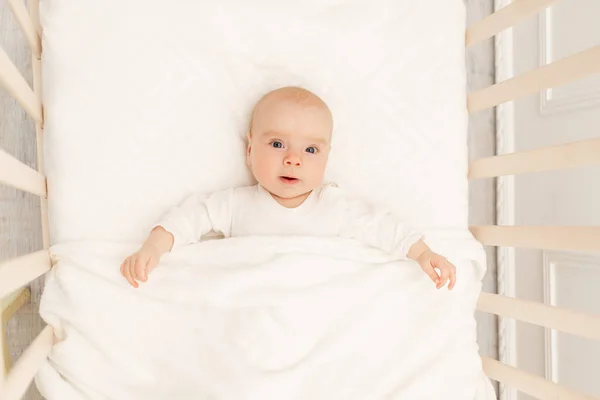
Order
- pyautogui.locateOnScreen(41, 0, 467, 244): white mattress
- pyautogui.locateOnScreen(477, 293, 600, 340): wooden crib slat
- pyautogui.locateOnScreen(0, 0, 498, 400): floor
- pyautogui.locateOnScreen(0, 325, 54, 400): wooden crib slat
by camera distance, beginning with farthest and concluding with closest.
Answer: pyautogui.locateOnScreen(0, 0, 498, 400): floor → pyautogui.locateOnScreen(41, 0, 467, 244): white mattress → pyautogui.locateOnScreen(477, 293, 600, 340): wooden crib slat → pyautogui.locateOnScreen(0, 325, 54, 400): wooden crib slat

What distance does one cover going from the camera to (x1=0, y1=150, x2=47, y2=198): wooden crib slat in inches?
28.5

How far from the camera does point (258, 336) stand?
87 centimetres

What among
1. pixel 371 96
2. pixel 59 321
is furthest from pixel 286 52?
pixel 59 321

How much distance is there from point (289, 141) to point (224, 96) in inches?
5.6

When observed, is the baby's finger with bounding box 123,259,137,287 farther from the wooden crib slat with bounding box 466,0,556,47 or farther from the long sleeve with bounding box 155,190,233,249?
the wooden crib slat with bounding box 466,0,556,47

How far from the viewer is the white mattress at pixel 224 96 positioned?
0.97 metres

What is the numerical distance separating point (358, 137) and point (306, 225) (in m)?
0.19

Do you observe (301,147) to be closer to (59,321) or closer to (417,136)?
(417,136)

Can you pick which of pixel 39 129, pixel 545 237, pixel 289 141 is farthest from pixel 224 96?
pixel 545 237

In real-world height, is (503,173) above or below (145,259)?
above

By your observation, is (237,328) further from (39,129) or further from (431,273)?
(39,129)

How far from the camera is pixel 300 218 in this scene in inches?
40.6

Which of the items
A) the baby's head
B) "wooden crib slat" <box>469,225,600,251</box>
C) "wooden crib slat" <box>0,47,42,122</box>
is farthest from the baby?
"wooden crib slat" <box>0,47,42,122</box>

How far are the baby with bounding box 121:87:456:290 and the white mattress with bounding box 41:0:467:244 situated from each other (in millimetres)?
49
